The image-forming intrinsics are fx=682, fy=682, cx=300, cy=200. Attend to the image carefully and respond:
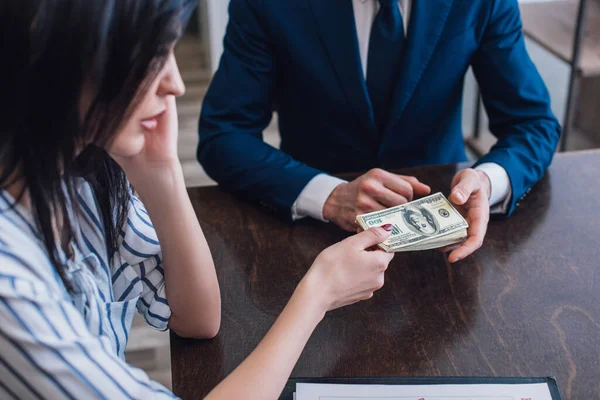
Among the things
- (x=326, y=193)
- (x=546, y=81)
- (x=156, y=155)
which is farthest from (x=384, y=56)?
(x=546, y=81)

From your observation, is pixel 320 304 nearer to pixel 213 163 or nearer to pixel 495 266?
pixel 495 266

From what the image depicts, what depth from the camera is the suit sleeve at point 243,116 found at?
4.89 feet

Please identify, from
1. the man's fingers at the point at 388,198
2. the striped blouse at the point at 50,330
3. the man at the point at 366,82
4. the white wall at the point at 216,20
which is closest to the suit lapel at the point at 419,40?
the man at the point at 366,82

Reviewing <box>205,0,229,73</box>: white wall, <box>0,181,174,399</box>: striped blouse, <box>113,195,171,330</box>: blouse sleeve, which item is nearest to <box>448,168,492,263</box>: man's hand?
<box>113,195,171,330</box>: blouse sleeve

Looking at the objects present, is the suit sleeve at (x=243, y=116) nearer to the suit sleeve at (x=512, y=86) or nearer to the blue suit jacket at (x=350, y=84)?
the blue suit jacket at (x=350, y=84)

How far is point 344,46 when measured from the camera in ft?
5.28

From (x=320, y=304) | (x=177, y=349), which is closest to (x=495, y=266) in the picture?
(x=320, y=304)

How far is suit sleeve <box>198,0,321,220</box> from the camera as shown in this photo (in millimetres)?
1491

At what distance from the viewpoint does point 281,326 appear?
3.08ft

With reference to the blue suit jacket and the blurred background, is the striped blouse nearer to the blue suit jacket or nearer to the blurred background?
A: the blue suit jacket

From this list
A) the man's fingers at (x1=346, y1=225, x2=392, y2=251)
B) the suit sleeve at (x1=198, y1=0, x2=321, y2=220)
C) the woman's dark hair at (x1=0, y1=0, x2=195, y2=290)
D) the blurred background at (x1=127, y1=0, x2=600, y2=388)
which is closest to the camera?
the woman's dark hair at (x1=0, y1=0, x2=195, y2=290)

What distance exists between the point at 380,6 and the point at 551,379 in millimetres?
949

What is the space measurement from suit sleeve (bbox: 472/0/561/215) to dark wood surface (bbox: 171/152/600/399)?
21cm

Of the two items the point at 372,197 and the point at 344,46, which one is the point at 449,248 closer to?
the point at 372,197
